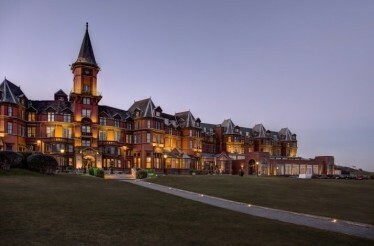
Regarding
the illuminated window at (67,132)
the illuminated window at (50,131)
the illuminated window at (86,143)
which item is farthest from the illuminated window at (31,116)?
the illuminated window at (86,143)

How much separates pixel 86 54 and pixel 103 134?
17.6 meters

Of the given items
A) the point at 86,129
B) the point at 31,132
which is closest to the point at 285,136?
the point at 86,129

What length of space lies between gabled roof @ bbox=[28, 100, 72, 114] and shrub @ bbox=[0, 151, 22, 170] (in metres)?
30.0

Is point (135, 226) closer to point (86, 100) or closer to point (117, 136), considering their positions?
point (86, 100)

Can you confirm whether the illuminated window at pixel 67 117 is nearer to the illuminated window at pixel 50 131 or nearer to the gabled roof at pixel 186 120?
the illuminated window at pixel 50 131

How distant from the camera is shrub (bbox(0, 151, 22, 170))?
3898 cm

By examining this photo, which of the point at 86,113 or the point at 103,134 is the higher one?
the point at 86,113

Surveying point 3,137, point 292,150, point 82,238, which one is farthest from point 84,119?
point 292,150

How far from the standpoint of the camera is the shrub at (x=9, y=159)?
3898 centimetres

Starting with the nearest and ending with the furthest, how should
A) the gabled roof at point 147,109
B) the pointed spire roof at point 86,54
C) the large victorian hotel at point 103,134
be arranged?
the large victorian hotel at point 103,134, the pointed spire roof at point 86,54, the gabled roof at point 147,109

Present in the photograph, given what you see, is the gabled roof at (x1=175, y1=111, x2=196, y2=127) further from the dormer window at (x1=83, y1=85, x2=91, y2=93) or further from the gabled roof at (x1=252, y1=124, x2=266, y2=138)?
the gabled roof at (x1=252, y1=124, x2=266, y2=138)

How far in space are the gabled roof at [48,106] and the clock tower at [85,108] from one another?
1.84 metres

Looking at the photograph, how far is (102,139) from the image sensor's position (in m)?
75.2

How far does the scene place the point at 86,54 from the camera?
74.3m
